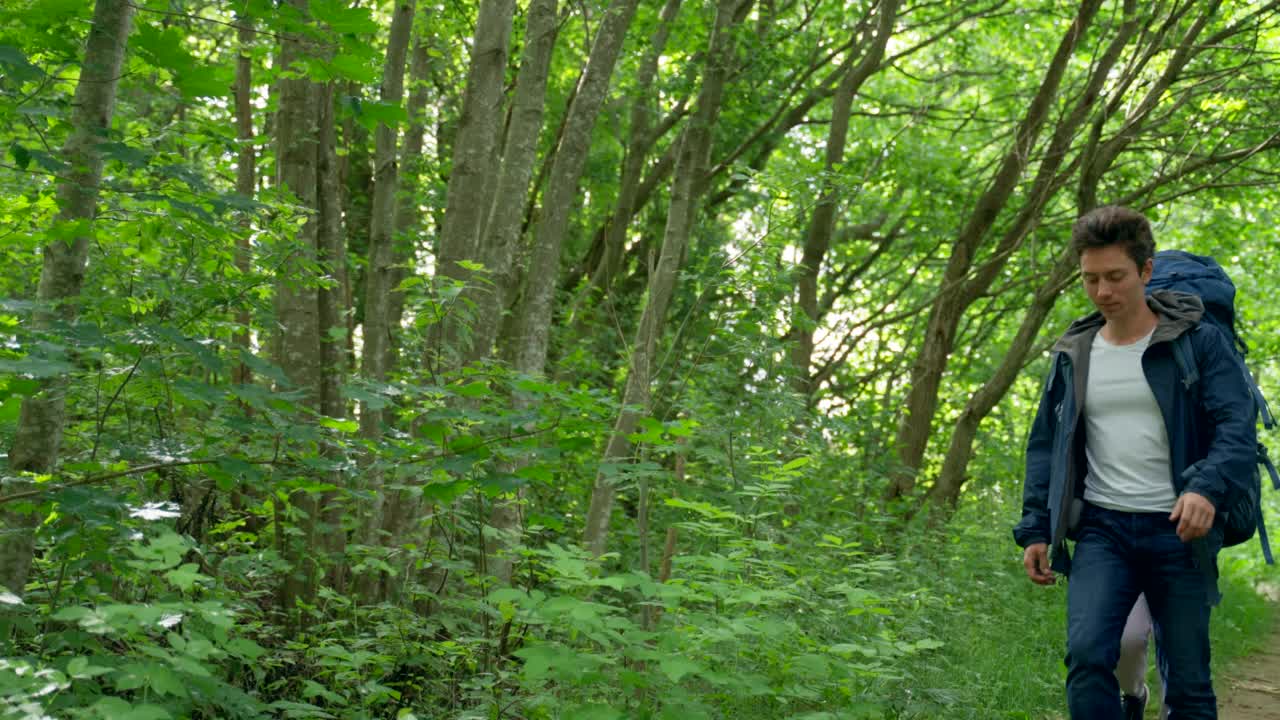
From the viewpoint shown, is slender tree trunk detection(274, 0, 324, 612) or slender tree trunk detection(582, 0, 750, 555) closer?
slender tree trunk detection(274, 0, 324, 612)

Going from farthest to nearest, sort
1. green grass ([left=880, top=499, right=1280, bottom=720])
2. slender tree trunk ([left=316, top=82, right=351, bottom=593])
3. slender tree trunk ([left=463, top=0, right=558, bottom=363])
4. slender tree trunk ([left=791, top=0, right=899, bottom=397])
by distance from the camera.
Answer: slender tree trunk ([left=791, top=0, right=899, bottom=397]) < slender tree trunk ([left=463, top=0, right=558, bottom=363]) < slender tree trunk ([left=316, top=82, right=351, bottom=593]) < green grass ([left=880, top=499, right=1280, bottom=720])

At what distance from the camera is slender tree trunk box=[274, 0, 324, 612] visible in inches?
237

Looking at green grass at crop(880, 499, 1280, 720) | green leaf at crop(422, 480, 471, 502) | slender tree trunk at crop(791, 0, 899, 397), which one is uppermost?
slender tree trunk at crop(791, 0, 899, 397)

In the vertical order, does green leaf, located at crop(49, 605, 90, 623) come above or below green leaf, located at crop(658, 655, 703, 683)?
above

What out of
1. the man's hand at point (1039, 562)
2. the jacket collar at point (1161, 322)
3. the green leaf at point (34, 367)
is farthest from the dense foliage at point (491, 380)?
the jacket collar at point (1161, 322)

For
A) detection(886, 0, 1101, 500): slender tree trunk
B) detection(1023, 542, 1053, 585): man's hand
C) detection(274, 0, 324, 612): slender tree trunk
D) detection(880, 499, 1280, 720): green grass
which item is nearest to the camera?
detection(1023, 542, 1053, 585): man's hand

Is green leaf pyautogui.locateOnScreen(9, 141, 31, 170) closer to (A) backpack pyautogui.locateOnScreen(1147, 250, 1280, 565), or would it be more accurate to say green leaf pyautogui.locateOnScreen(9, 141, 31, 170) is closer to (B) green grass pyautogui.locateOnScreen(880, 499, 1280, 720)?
(A) backpack pyautogui.locateOnScreen(1147, 250, 1280, 565)

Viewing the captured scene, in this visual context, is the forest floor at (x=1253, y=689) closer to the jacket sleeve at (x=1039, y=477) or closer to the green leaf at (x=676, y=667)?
the jacket sleeve at (x=1039, y=477)

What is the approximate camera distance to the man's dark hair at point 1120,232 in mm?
3861

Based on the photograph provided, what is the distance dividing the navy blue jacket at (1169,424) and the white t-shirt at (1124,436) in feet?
0.10

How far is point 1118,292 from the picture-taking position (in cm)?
388

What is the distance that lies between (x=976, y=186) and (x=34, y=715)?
12.8m

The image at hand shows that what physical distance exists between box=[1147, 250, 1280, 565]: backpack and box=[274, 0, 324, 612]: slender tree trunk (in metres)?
4.36

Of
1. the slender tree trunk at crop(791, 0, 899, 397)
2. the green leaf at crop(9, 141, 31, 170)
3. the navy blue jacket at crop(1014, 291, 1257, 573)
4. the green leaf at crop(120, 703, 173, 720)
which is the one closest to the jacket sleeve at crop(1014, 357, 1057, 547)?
the navy blue jacket at crop(1014, 291, 1257, 573)
